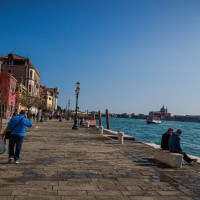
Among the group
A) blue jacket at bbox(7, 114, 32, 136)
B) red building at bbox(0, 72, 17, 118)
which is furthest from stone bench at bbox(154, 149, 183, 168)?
red building at bbox(0, 72, 17, 118)

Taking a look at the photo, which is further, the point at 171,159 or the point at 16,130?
the point at 171,159

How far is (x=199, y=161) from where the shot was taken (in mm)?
11422

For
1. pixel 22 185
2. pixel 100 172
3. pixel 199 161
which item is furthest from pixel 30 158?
pixel 199 161

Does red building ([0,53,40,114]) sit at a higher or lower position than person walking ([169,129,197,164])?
higher

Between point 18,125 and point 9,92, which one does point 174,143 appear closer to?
point 18,125

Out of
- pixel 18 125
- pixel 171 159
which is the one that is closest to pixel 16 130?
pixel 18 125

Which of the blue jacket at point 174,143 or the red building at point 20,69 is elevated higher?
the red building at point 20,69

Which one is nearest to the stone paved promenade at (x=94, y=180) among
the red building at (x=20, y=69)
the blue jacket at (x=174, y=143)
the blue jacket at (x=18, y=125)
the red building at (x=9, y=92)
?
the blue jacket at (x=174, y=143)

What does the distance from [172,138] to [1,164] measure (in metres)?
5.90

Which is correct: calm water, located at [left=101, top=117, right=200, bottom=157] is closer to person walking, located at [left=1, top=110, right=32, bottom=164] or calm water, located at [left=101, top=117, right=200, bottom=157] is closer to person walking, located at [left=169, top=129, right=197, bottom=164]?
person walking, located at [left=169, top=129, right=197, bottom=164]

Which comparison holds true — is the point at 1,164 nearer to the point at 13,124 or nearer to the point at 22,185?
the point at 13,124

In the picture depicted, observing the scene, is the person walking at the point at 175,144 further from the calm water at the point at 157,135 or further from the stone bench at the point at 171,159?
the calm water at the point at 157,135

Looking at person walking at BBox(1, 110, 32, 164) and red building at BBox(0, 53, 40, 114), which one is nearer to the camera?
person walking at BBox(1, 110, 32, 164)

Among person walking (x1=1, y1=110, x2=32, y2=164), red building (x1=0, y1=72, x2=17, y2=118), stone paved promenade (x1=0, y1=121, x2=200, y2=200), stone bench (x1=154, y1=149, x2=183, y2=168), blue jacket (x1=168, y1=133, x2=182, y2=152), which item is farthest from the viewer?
red building (x1=0, y1=72, x2=17, y2=118)
